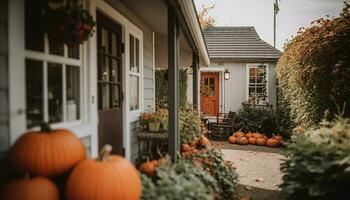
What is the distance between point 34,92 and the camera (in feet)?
8.37

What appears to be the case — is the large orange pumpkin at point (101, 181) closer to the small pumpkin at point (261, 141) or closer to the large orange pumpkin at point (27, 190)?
the large orange pumpkin at point (27, 190)

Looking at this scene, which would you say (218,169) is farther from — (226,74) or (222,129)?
(226,74)

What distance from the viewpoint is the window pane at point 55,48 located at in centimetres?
277

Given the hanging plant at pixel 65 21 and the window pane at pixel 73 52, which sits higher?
the hanging plant at pixel 65 21

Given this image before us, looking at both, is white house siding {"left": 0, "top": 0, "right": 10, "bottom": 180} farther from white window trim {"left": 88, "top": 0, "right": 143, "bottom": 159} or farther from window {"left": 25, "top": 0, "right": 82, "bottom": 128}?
white window trim {"left": 88, "top": 0, "right": 143, "bottom": 159}

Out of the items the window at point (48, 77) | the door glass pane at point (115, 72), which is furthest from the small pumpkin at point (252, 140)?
the window at point (48, 77)

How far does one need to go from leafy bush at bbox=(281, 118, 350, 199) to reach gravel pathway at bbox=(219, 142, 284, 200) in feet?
1.84

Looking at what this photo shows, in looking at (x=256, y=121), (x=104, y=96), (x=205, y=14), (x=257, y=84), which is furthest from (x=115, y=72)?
(x=205, y=14)

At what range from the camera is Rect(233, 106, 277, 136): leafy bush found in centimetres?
1137

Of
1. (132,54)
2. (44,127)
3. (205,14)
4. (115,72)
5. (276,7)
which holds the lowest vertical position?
(44,127)

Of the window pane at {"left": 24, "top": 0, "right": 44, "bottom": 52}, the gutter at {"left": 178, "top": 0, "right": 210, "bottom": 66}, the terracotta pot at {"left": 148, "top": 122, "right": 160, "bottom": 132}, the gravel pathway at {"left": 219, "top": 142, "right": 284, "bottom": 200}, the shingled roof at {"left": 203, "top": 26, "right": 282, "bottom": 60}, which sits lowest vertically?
the gravel pathway at {"left": 219, "top": 142, "right": 284, "bottom": 200}

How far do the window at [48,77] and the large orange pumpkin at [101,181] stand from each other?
0.56 m

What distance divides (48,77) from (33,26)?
432mm

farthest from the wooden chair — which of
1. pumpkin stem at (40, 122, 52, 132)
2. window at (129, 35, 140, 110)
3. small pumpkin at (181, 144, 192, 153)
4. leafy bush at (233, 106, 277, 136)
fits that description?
pumpkin stem at (40, 122, 52, 132)
